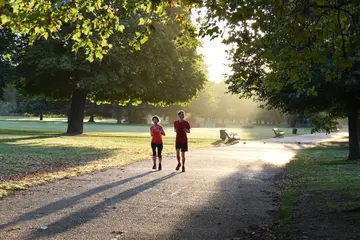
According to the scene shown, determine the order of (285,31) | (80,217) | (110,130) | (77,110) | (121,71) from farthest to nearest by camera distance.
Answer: (110,130), (77,110), (121,71), (80,217), (285,31)

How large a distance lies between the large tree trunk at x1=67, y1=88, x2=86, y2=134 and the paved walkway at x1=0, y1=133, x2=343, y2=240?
22.3 meters

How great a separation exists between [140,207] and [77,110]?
2707 centimetres

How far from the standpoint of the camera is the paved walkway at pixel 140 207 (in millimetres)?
5844

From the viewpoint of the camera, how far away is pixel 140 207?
294 inches

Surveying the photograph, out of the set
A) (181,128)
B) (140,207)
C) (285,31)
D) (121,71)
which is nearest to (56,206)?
(140,207)

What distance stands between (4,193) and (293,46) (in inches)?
250

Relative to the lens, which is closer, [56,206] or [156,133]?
[56,206]

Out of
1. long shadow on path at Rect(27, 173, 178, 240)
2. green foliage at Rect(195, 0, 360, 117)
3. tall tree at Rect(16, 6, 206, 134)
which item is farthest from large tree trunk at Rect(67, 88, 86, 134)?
green foliage at Rect(195, 0, 360, 117)

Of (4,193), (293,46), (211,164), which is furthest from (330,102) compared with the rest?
(4,193)

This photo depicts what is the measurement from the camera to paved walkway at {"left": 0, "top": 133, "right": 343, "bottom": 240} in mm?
5844

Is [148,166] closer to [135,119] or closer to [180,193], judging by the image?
[180,193]

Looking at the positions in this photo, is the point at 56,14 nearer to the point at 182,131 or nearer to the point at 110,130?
the point at 182,131

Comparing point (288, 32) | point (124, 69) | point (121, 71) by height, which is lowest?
point (288, 32)

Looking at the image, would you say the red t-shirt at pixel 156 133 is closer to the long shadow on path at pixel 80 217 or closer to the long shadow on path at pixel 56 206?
the long shadow on path at pixel 56 206
